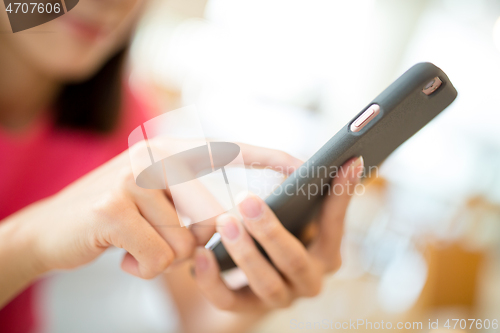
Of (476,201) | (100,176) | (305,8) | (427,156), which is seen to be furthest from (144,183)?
(305,8)

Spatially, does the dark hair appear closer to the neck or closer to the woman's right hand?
the neck

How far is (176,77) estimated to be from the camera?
1883mm

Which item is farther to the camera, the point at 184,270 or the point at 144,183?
the point at 184,270

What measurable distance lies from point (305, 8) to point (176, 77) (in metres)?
0.91

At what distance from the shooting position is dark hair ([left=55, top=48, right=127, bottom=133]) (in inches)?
25.1

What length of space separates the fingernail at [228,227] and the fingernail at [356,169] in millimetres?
129

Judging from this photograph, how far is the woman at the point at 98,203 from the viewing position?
27cm

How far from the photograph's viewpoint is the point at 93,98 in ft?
2.13

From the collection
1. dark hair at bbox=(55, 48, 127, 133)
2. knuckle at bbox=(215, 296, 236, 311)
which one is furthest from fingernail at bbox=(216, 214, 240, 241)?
dark hair at bbox=(55, 48, 127, 133)

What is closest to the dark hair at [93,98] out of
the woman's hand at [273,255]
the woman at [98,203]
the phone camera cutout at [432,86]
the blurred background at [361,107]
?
the woman at [98,203]

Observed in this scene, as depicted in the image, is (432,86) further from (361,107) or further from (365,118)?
(361,107)

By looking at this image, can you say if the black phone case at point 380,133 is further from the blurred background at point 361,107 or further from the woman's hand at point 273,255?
the blurred background at point 361,107

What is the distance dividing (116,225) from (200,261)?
111 mm

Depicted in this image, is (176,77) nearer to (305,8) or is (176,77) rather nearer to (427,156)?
(305,8)
